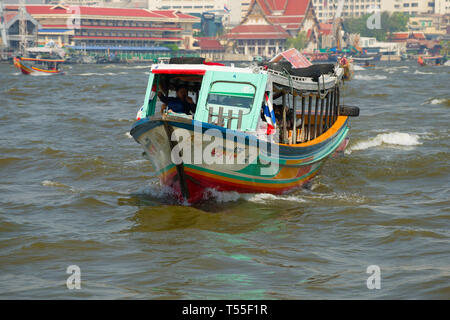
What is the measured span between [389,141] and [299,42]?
135296 mm

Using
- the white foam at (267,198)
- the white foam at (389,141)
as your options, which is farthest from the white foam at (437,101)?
the white foam at (267,198)

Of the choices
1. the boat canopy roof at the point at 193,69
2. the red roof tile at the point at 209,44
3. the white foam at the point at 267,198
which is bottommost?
the white foam at the point at 267,198

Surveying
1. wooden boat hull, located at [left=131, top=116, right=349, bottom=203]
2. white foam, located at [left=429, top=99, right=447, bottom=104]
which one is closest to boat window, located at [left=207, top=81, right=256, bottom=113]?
wooden boat hull, located at [left=131, top=116, right=349, bottom=203]

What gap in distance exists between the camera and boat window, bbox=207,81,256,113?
38.7 ft

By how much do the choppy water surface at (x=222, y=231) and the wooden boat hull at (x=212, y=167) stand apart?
0.28 meters

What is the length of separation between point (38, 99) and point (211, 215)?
2906 cm

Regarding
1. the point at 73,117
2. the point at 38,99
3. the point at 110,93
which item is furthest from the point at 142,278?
the point at 110,93

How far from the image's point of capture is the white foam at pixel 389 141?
66.1ft

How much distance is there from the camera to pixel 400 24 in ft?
557

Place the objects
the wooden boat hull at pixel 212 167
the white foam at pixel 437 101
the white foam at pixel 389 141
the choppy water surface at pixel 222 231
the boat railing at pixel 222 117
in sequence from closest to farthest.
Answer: the choppy water surface at pixel 222 231, the wooden boat hull at pixel 212 167, the boat railing at pixel 222 117, the white foam at pixel 389 141, the white foam at pixel 437 101

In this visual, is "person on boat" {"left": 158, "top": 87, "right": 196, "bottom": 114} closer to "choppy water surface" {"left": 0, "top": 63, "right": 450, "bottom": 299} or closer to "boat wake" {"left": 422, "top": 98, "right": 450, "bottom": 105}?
"choppy water surface" {"left": 0, "top": 63, "right": 450, "bottom": 299}

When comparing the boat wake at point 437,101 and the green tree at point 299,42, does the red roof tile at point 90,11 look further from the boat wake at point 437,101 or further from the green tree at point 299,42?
the boat wake at point 437,101

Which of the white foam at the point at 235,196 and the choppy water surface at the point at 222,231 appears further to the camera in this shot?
the white foam at the point at 235,196
